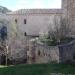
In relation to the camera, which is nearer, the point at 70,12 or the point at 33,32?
the point at 70,12

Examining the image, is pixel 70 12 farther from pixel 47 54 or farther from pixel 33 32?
pixel 33 32

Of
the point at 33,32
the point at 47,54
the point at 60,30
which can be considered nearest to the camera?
the point at 47,54

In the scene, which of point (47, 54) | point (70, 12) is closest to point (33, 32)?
point (70, 12)

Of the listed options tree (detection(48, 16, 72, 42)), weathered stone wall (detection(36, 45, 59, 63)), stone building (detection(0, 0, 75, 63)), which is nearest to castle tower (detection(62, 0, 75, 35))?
stone building (detection(0, 0, 75, 63))

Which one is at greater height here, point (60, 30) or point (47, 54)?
point (60, 30)

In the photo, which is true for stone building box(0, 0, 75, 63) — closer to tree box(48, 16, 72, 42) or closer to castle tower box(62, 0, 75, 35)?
castle tower box(62, 0, 75, 35)

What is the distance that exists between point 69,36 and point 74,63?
6409 mm

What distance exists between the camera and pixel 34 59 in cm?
3094

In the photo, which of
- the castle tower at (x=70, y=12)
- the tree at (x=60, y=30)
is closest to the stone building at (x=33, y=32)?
the castle tower at (x=70, y=12)

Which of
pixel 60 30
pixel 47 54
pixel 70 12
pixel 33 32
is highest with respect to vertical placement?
pixel 70 12

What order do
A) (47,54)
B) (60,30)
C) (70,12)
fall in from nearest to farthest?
1. (47,54)
2. (60,30)
3. (70,12)

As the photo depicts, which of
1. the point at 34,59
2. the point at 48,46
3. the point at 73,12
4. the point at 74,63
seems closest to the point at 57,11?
the point at 73,12

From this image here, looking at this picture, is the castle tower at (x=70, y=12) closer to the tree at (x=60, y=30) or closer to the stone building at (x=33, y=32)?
the stone building at (x=33, y=32)

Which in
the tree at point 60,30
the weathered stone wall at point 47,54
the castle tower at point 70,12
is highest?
the castle tower at point 70,12
